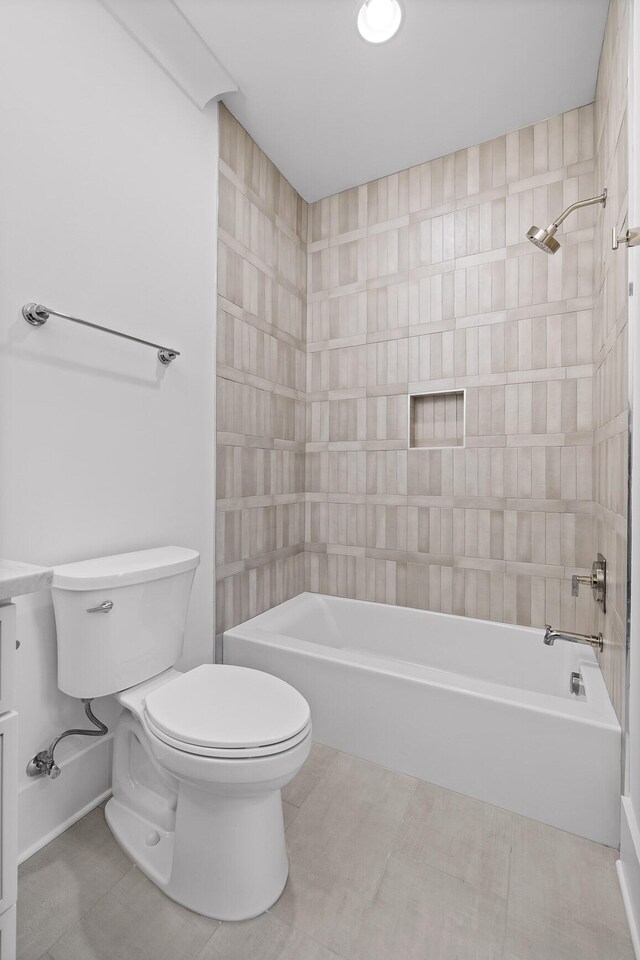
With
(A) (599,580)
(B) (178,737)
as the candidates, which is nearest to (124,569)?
(B) (178,737)

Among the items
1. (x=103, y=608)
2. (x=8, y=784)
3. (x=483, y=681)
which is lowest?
(x=483, y=681)

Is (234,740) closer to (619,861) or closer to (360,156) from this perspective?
(619,861)

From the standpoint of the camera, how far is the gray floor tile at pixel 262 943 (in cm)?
100

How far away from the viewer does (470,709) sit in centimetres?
148

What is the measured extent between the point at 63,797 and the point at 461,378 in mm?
2122

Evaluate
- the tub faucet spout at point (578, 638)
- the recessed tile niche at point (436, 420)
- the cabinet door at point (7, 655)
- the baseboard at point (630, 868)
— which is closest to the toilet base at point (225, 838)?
the cabinet door at point (7, 655)

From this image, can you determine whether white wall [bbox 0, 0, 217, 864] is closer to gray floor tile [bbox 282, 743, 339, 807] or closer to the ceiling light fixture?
gray floor tile [bbox 282, 743, 339, 807]

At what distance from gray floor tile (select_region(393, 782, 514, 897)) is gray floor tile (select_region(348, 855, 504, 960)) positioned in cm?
4

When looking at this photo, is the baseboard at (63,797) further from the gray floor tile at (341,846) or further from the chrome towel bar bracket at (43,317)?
the chrome towel bar bracket at (43,317)

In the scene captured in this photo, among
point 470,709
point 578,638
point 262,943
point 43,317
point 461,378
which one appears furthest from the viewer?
point 461,378

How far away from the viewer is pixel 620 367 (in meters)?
1.34

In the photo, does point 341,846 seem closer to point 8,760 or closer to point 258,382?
point 8,760

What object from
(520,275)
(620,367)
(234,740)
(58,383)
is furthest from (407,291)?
(234,740)

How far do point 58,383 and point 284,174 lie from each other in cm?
172
